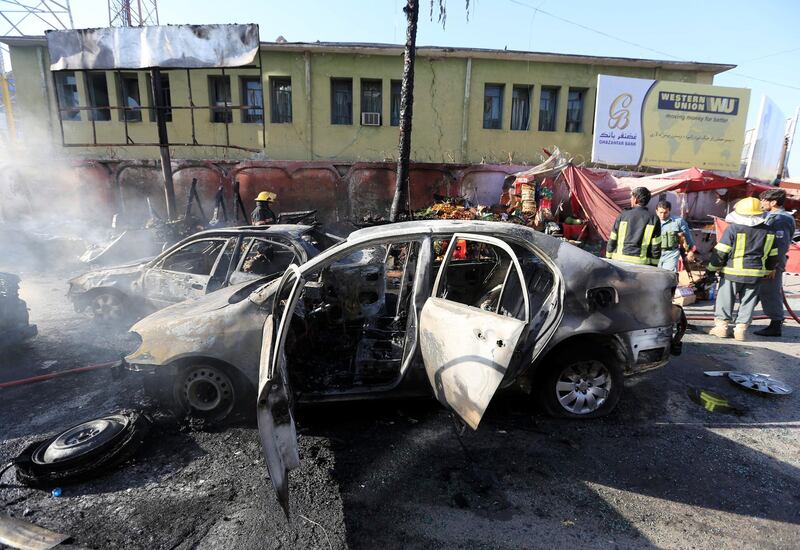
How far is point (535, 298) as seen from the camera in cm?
345

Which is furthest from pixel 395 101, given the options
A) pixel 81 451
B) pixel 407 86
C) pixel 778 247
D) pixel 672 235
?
pixel 81 451


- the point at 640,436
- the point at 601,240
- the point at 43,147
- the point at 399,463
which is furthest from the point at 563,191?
the point at 43,147

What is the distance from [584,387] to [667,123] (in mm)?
14500

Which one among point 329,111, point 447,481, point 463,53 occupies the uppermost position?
point 463,53

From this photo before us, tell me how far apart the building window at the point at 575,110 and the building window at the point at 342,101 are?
8.41 meters

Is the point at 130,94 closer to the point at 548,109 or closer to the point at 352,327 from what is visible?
the point at 548,109

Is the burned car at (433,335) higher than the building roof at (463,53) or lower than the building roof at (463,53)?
lower

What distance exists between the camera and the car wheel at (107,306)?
19.0 ft

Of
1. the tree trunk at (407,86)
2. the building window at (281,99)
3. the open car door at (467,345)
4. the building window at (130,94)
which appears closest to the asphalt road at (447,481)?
the open car door at (467,345)

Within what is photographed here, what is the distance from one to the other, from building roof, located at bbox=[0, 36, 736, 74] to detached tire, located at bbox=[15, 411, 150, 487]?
14259mm

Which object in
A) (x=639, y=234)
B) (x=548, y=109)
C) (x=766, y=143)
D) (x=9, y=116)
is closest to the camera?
(x=639, y=234)

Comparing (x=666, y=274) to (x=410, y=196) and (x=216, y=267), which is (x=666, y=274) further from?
(x=410, y=196)

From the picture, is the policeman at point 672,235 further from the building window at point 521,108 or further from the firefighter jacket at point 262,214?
the building window at point 521,108

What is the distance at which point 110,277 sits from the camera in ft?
18.8
